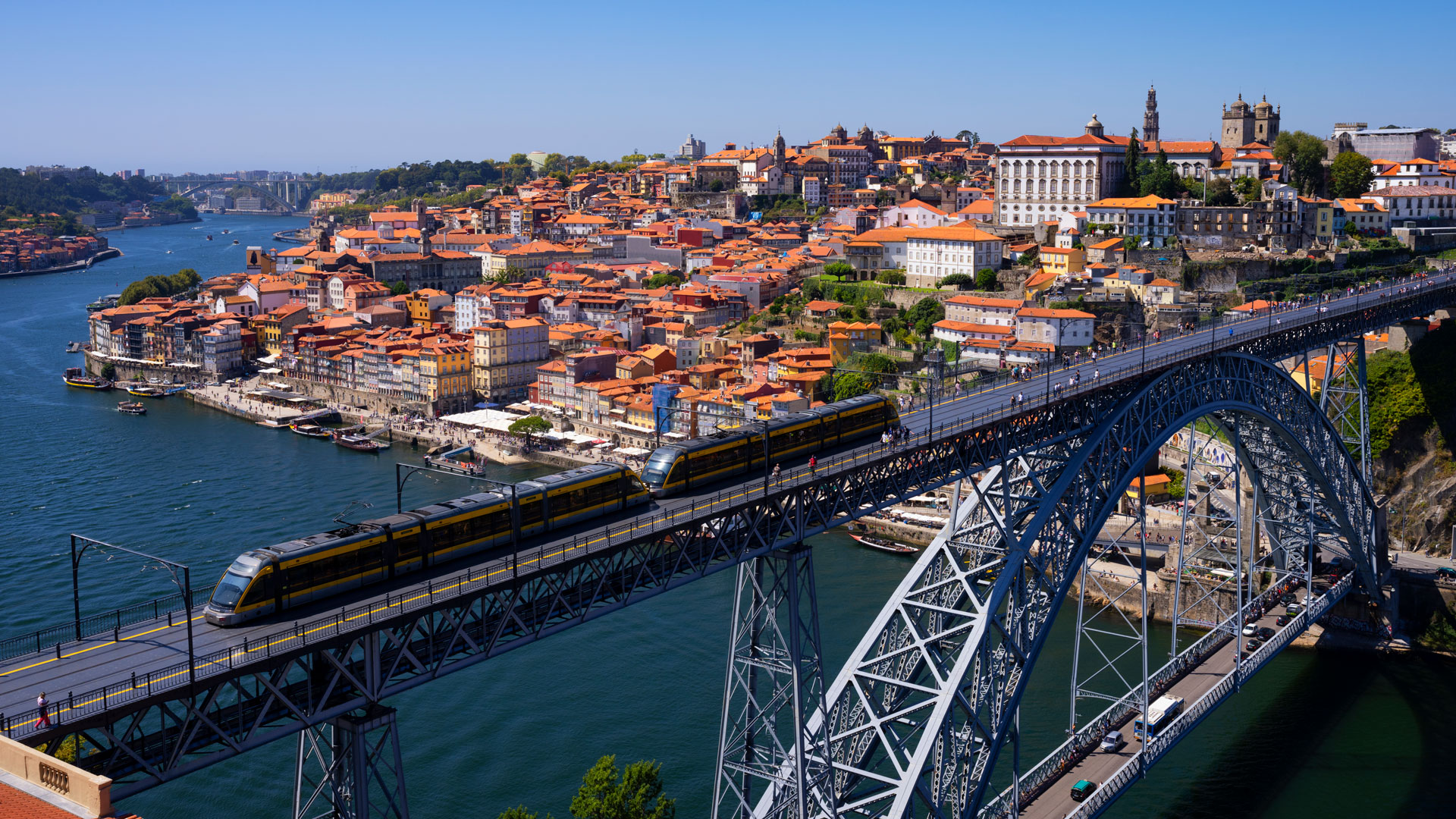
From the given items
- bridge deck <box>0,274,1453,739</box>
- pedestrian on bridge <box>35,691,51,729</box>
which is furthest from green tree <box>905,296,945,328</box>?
pedestrian on bridge <box>35,691,51,729</box>

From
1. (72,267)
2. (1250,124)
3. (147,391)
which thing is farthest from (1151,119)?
(72,267)

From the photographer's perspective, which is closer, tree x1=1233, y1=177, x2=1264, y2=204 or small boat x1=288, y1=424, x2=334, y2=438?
small boat x1=288, y1=424, x2=334, y2=438

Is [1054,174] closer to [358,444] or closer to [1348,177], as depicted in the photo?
[1348,177]

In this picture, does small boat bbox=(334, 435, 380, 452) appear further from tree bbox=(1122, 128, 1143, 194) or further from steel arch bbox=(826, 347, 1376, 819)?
tree bbox=(1122, 128, 1143, 194)

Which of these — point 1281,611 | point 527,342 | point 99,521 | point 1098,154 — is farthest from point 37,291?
point 1281,611

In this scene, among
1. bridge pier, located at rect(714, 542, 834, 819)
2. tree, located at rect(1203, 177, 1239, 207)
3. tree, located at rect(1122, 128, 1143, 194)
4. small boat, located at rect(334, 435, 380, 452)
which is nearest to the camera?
bridge pier, located at rect(714, 542, 834, 819)

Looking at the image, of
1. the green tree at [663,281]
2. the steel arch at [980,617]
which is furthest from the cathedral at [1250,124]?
the steel arch at [980,617]
